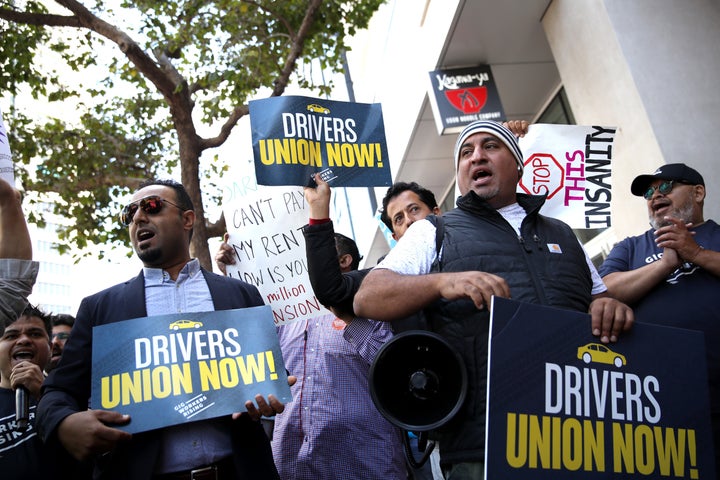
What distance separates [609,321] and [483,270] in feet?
1.50

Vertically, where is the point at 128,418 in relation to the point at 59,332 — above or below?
below

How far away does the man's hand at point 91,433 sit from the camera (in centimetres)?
233

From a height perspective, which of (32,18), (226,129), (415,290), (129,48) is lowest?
(415,290)

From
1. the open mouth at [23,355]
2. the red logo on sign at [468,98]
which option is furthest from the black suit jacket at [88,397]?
the red logo on sign at [468,98]

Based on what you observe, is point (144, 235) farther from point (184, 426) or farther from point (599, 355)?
point (599, 355)

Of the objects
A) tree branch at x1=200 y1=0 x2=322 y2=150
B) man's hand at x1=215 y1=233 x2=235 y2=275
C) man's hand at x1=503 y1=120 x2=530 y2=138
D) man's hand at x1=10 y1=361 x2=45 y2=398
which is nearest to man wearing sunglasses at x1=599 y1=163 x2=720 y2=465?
man's hand at x1=503 y1=120 x2=530 y2=138

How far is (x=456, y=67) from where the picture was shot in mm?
9148

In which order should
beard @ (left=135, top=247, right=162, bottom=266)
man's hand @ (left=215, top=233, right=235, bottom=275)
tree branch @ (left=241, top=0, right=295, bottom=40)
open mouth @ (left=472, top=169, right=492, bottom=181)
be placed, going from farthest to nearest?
tree branch @ (left=241, top=0, right=295, bottom=40), man's hand @ (left=215, top=233, right=235, bottom=275), beard @ (left=135, top=247, right=162, bottom=266), open mouth @ (left=472, top=169, right=492, bottom=181)

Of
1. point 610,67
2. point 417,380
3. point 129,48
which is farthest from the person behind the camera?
point 129,48

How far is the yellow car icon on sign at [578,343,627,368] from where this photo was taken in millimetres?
2109

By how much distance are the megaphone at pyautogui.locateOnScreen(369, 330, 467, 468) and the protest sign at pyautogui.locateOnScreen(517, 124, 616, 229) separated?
7.29 feet

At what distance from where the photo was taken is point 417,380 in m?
2.24

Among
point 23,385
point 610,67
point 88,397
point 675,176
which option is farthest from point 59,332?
point 610,67

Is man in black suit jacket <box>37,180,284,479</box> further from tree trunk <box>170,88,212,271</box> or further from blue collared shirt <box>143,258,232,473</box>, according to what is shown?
tree trunk <box>170,88,212,271</box>
